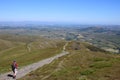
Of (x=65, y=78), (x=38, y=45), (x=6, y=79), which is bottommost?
(x=38, y=45)

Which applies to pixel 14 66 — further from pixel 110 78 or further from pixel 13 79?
pixel 110 78

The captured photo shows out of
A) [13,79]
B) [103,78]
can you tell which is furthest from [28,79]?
[103,78]

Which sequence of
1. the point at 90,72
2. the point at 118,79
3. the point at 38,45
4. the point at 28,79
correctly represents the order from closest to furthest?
1. the point at 118,79
2. the point at 90,72
3. the point at 28,79
4. the point at 38,45

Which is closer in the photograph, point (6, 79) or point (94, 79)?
point (94, 79)

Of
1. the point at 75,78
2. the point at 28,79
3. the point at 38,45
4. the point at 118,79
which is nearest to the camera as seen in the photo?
the point at 118,79

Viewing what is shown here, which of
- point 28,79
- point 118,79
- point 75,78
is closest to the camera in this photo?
point 118,79

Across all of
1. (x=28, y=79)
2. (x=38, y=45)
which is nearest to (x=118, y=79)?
(x=28, y=79)

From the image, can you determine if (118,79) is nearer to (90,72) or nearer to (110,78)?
(110,78)

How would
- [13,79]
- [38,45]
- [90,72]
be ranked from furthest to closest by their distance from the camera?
1. [38,45]
2. [13,79]
3. [90,72]

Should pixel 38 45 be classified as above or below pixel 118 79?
below
